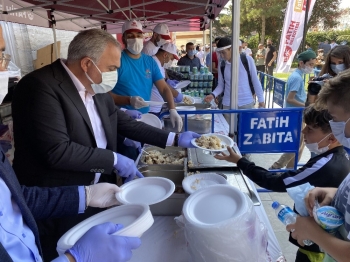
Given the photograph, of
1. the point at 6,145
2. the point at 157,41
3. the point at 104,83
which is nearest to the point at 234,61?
the point at 104,83

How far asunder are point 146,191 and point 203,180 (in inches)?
16.4

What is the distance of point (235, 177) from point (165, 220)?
563 millimetres

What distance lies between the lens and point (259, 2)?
25.5 m

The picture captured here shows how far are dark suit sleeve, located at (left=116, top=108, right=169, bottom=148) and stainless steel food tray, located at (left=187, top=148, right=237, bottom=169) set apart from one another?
0.25m

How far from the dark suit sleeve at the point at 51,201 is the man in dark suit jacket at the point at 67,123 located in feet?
0.78

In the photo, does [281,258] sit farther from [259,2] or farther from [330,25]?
[330,25]

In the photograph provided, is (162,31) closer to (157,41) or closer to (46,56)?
(157,41)

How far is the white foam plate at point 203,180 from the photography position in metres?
1.64

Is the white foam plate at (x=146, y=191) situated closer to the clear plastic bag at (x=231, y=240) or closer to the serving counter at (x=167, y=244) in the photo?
the serving counter at (x=167, y=244)

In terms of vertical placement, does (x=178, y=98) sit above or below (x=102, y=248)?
below

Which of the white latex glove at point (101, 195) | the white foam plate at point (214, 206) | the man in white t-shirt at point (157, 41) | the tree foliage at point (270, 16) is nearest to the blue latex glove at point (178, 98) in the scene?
the man in white t-shirt at point (157, 41)

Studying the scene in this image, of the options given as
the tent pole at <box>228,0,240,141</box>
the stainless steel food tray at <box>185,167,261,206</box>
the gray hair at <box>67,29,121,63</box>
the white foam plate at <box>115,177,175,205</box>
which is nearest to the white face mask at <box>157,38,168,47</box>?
the tent pole at <box>228,0,240,141</box>

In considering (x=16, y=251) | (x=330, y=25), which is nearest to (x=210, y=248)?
(x=16, y=251)

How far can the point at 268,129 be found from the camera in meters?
2.69
